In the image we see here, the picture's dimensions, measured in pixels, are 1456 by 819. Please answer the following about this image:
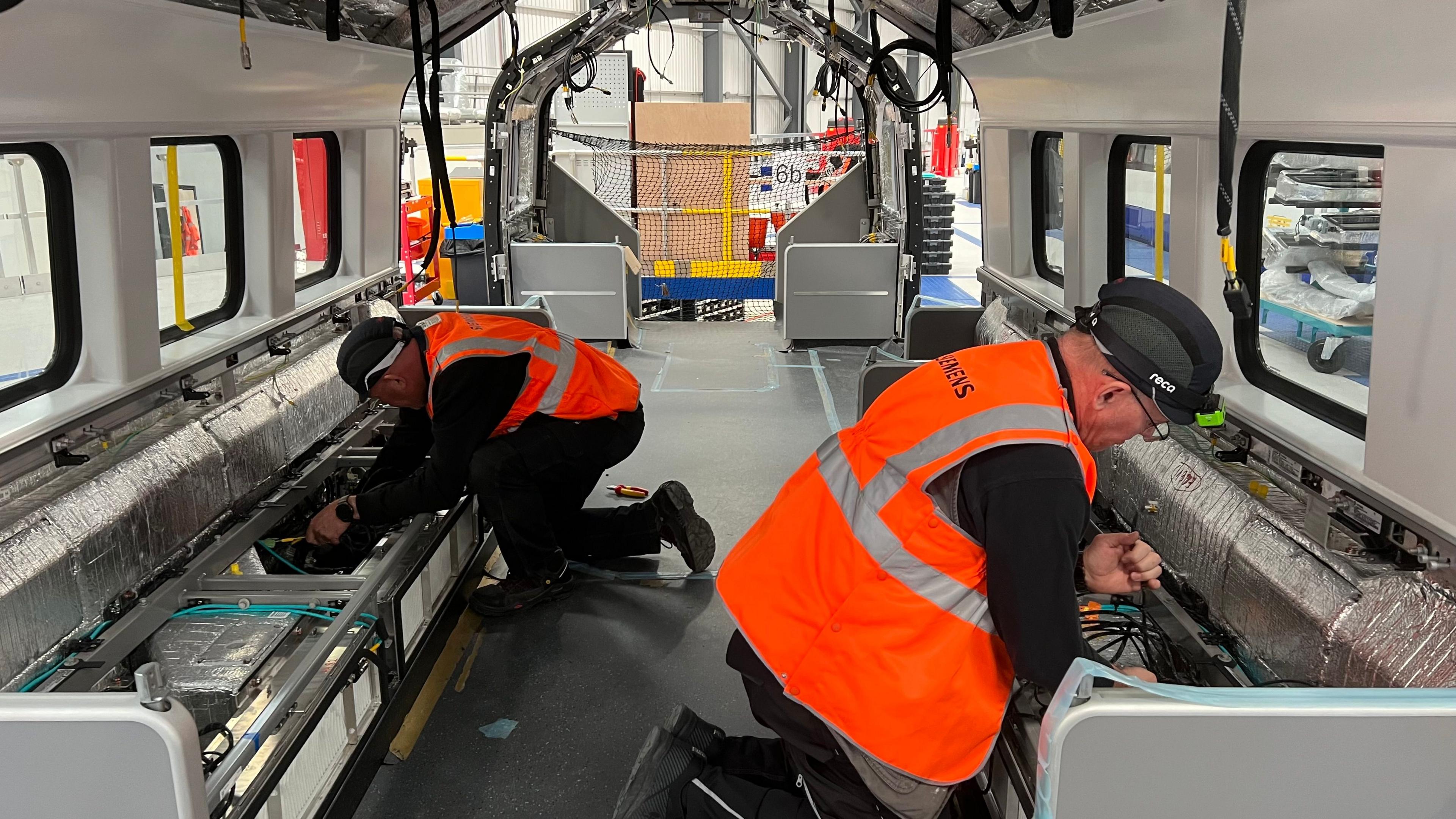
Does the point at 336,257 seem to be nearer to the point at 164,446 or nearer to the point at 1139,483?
the point at 164,446

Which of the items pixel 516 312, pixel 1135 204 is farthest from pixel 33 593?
pixel 1135 204

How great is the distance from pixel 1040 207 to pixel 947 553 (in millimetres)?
3844

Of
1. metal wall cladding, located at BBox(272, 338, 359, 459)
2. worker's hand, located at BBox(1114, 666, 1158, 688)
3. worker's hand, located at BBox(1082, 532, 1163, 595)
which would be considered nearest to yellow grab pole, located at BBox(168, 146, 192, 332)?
metal wall cladding, located at BBox(272, 338, 359, 459)

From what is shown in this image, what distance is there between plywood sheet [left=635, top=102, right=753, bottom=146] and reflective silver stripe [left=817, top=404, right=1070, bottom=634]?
10.6 meters

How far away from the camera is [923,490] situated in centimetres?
201

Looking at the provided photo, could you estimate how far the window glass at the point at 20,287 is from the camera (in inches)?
302

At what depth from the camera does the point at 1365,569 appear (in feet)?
7.52

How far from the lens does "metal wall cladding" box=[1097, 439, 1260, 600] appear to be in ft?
9.32

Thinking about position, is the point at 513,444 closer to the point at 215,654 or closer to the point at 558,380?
the point at 558,380

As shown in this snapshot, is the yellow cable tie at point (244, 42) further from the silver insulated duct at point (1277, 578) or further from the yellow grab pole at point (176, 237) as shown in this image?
the silver insulated duct at point (1277, 578)

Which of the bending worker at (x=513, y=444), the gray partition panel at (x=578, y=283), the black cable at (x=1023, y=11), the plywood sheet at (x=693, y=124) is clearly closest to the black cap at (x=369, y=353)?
the bending worker at (x=513, y=444)

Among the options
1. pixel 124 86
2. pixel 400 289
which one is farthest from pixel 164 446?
pixel 400 289

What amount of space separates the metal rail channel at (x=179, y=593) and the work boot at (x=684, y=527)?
1403mm

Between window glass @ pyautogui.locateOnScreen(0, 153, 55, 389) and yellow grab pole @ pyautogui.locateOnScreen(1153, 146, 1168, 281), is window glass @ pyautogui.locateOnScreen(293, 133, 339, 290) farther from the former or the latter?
yellow grab pole @ pyautogui.locateOnScreen(1153, 146, 1168, 281)
